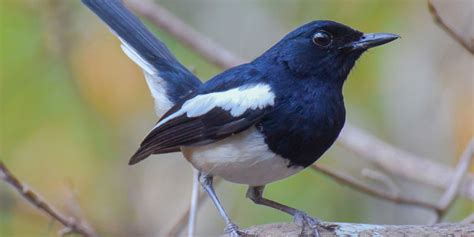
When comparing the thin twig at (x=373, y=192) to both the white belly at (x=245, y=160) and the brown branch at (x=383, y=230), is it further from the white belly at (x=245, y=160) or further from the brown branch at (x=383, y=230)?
the brown branch at (x=383, y=230)

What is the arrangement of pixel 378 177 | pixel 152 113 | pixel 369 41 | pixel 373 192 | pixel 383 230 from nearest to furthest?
pixel 383 230, pixel 369 41, pixel 378 177, pixel 373 192, pixel 152 113

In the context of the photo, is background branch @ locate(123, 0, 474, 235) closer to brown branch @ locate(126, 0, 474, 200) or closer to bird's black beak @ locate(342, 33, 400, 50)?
brown branch @ locate(126, 0, 474, 200)

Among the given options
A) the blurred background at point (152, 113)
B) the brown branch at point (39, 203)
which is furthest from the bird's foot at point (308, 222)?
the blurred background at point (152, 113)

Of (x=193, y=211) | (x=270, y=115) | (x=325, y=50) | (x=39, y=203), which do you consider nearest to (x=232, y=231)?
(x=193, y=211)

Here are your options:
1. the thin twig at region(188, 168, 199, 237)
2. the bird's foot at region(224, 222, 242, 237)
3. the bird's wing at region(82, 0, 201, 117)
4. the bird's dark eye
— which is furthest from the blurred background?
the bird's foot at region(224, 222, 242, 237)

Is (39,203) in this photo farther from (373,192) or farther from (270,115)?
(373,192)

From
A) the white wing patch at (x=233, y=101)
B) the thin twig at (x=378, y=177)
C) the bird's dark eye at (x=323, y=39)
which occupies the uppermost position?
the bird's dark eye at (x=323, y=39)
